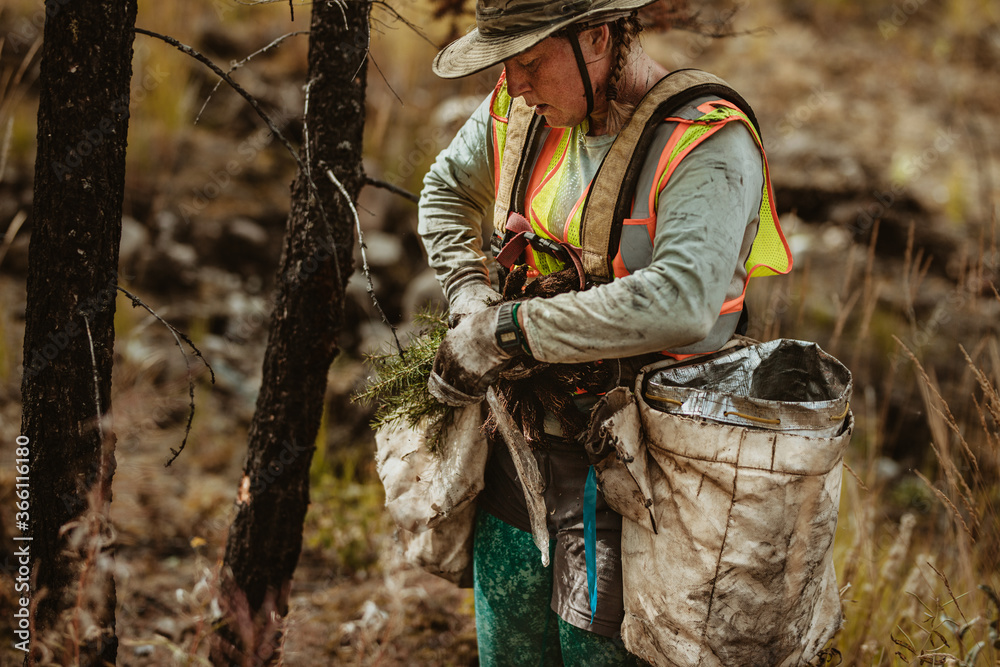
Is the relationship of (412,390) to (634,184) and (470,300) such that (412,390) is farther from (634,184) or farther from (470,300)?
(634,184)

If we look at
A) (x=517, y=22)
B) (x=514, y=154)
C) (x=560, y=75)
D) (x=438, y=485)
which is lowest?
(x=438, y=485)

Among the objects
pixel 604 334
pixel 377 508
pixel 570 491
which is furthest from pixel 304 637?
pixel 604 334

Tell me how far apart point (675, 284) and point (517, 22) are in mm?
635

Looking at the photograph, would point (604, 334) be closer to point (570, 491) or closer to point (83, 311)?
point (570, 491)

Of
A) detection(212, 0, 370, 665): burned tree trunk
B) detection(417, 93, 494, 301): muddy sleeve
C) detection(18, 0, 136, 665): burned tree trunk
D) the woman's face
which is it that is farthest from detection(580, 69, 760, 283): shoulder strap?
detection(18, 0, 136, 665): burned tree trunk

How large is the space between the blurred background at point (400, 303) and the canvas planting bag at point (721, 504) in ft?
1.30

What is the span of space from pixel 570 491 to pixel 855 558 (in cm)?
149

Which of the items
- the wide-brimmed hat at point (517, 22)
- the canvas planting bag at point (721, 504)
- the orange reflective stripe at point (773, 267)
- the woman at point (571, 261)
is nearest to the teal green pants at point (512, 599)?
the woman at point (571, 261)

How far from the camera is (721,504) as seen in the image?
140 centimetres

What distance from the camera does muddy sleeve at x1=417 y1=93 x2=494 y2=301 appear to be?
6.09 feet

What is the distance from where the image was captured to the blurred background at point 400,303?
2568 mm

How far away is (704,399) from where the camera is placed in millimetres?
1431

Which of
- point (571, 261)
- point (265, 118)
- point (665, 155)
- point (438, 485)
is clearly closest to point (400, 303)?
point (265, 118)

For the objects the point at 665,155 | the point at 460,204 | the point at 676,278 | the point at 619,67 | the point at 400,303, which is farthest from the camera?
the point at 400,303
